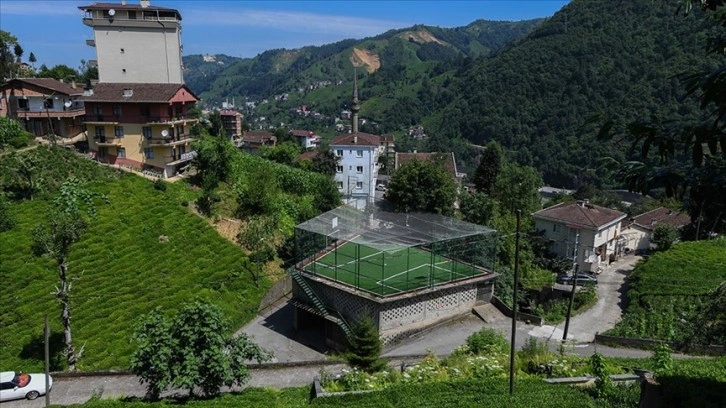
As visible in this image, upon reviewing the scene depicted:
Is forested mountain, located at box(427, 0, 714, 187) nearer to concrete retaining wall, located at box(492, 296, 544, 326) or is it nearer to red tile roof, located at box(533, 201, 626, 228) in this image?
red tile roof, located at box(533, 201, 626, 228)

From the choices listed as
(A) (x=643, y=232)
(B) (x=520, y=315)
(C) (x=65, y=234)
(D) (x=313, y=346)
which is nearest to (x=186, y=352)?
(C) (x=65, y=234)

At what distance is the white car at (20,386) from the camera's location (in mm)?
16812

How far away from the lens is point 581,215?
40719 mm

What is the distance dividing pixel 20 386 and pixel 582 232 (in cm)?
3598

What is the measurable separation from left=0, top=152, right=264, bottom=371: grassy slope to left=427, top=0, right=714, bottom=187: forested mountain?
68887 mm

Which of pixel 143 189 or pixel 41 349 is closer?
pixel 41 349

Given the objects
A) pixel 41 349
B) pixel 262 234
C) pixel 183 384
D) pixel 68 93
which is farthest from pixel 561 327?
pixel 68 93

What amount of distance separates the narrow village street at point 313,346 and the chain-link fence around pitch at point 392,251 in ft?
8.19

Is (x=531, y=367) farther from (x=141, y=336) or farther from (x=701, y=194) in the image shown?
(x=701, y=194)

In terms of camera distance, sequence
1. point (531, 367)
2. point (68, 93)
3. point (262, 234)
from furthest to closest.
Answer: point (68, 93) → point (262, 234) → point (531, 367)

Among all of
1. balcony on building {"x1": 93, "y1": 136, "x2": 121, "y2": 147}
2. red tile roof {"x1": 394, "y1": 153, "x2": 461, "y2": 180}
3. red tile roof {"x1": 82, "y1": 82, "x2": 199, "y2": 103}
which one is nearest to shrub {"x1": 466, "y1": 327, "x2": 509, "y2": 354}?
red tile roof {"x1": 82, "y1": 82, "x2": 199, "y2": 103}

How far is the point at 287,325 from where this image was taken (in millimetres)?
25750

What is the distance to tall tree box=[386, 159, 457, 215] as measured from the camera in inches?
1582

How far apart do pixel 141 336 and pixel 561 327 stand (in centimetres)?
1991
